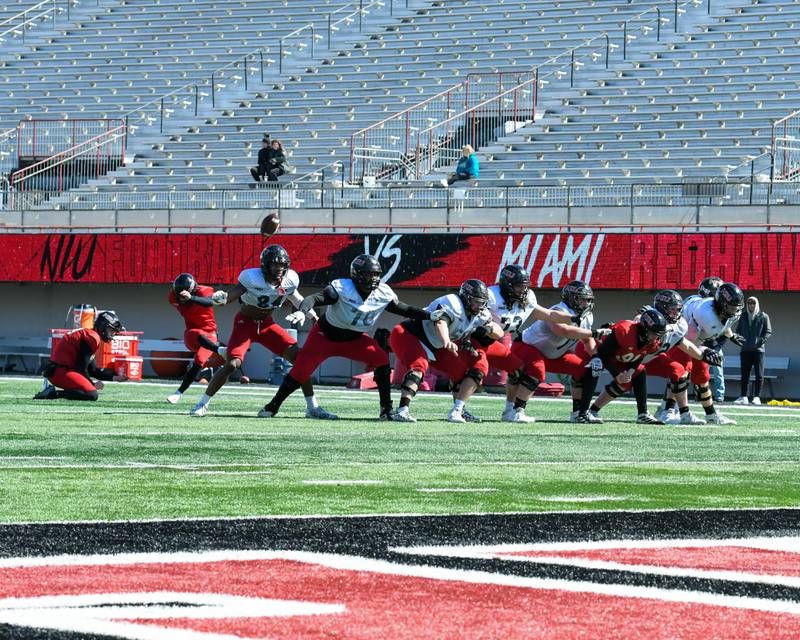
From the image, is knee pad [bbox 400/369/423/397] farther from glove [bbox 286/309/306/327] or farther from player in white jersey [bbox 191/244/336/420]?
glove [bbox 286/309/306/327]

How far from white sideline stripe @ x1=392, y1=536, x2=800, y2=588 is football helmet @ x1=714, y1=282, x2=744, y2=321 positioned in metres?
10.1

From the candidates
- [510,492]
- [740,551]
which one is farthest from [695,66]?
[740,551]

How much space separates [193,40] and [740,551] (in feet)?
104

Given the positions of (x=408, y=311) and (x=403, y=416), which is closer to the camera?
(x=408, y=311)

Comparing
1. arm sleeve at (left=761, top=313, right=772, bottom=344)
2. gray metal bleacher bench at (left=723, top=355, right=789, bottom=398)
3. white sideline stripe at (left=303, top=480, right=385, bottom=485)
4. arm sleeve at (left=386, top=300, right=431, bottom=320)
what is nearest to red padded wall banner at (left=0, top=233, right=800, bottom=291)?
arm sleeve at (left=761, top=313, right=772, bottom=344)

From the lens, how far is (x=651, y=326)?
1530 cm

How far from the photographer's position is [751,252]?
2295cm

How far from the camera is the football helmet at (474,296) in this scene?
1499cm

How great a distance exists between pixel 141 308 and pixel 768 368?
11415 millimetres

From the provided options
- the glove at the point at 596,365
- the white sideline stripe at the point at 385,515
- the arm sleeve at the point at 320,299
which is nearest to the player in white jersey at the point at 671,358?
the glove at the point at 596,365

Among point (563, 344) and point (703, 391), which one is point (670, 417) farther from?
point (563, 344)

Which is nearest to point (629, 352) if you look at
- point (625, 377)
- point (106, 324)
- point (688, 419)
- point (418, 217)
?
point (625, 377)

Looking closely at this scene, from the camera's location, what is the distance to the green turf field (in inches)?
293

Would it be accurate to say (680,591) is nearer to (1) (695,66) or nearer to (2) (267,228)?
(2) (267,228)
